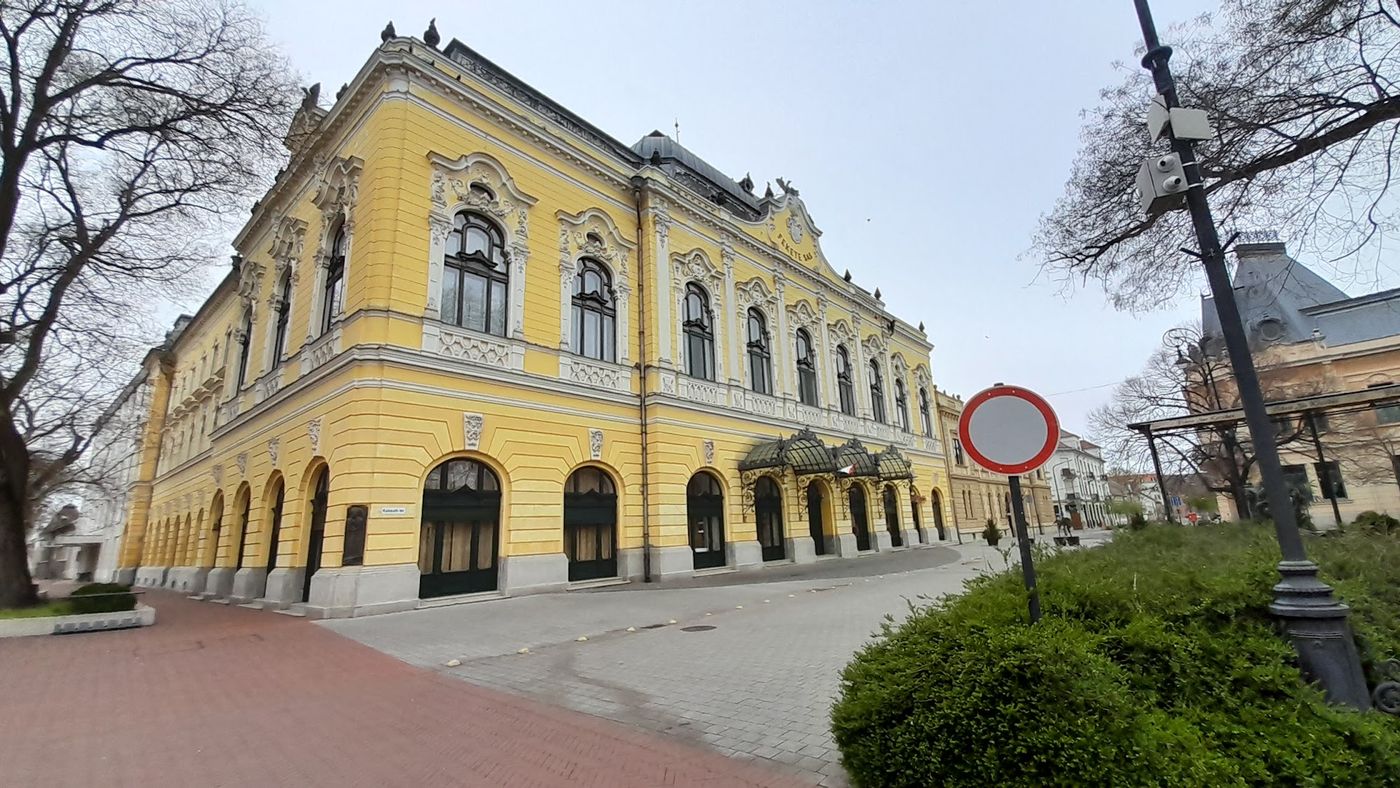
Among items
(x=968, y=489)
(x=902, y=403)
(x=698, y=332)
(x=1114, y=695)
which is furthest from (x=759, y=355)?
(x=968, y=489)

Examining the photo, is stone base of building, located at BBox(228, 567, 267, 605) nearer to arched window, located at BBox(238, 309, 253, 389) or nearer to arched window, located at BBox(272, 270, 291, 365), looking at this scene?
arched window, located at BBox(272, 270, 291, 365)

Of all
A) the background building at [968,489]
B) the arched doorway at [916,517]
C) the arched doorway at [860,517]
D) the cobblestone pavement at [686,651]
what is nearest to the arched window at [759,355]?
the arched doorway at [860,517]

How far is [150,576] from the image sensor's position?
31219mm

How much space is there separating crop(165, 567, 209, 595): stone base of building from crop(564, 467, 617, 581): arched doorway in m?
16.2

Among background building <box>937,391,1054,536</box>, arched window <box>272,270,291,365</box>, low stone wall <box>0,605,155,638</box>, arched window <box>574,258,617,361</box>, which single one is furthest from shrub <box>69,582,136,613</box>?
background building <box>937,391,1054,536</box>

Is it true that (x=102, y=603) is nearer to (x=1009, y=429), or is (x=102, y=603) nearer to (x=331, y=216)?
(x=331, y=216)

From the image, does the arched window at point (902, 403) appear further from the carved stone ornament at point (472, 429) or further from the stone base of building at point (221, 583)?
the stone base of building at point (221, 583)

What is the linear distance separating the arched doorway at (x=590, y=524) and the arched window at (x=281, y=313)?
11.7 meters

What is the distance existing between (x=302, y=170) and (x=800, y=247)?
2047 centimetres

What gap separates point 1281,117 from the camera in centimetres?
710

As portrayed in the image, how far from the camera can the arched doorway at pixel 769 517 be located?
72.7 feet

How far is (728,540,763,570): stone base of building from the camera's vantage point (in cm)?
2020

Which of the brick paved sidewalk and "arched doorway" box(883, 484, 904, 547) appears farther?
"arched doorway" box(883, 484, 904, 547)

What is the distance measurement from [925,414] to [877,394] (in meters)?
6.89
